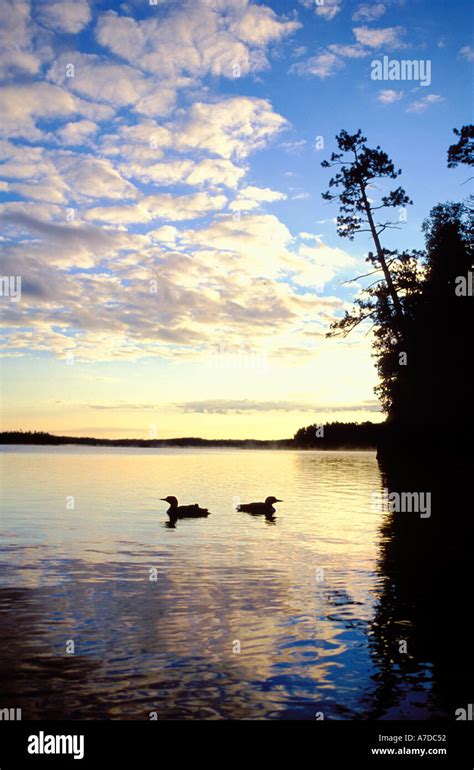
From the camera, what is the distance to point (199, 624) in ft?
35.6

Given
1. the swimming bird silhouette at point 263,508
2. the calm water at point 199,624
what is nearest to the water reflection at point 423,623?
the calm water at point 199,624

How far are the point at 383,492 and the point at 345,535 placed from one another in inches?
672

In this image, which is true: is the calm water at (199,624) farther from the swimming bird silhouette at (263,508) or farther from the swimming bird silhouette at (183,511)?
the swimming bird silhouette at (263,508)

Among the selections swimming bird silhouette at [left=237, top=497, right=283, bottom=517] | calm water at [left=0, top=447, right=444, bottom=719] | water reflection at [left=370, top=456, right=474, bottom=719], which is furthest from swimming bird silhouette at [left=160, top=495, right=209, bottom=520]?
water reflection at [left=370, top=456, right=474, bottom=719]

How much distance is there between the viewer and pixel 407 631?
1024cm

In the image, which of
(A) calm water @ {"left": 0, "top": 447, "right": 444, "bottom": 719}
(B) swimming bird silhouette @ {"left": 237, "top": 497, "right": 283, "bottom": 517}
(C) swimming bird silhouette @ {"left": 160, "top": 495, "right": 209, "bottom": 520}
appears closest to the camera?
(A) calm water @ {"left": 0, "top": 447, "right": 444, "bottom": 719}

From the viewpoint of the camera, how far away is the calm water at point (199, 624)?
24.6 feet

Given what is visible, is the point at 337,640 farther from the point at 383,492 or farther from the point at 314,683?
the point at 383,492

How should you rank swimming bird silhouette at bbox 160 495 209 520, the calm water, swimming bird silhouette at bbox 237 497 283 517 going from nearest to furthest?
the calm water
swimming bird silhouette at bbox 160 495 209 520
swimming bird silhouette at bbox 237 497 283 517

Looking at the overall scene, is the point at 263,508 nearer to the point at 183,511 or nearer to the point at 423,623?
the point at 183,511

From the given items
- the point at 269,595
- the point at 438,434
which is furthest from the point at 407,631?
the point at 438,434

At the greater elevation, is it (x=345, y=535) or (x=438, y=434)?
(x=438, y=434)

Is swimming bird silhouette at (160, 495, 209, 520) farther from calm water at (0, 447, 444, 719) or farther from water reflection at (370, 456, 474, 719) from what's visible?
water reflection at (370, 456, 474, 719)

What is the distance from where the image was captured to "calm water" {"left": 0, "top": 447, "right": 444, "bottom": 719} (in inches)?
295
